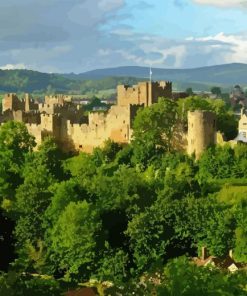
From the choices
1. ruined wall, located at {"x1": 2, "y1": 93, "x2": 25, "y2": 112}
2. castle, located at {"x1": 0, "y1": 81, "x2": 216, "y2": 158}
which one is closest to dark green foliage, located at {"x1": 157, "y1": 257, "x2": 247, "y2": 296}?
castle, located at {"x1": 0, "y1": 81, "x2": 216, "y2": 158}

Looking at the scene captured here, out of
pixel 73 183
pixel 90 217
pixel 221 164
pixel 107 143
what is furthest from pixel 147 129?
pixel 90 217

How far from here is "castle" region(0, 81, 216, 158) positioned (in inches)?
2712

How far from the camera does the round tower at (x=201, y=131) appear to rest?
225ft

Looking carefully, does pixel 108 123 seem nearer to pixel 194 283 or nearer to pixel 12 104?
pixel 12 104

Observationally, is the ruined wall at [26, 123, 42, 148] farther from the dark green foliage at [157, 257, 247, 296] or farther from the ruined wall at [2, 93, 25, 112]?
the dark green foliage at [157, 257, 247, 296]

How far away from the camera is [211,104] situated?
79562 mm

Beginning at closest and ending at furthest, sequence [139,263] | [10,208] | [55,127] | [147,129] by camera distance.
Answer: [139,263]
[10,208]
[147,129]
[55,127]

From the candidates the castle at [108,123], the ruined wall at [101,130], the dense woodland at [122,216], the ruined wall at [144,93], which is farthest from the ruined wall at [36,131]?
the dense woodland at [122,216]

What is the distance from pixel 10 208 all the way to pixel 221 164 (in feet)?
54.9

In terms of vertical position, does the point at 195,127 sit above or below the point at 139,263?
above

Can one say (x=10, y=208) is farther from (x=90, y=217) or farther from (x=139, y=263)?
(x=139, y=263)

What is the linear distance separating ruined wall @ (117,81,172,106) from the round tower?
1172 centimetres

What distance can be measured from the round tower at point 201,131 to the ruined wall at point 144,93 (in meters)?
A: 11.7

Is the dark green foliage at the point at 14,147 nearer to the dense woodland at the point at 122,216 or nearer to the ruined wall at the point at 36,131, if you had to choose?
the ruined wall at the point at 36,131
